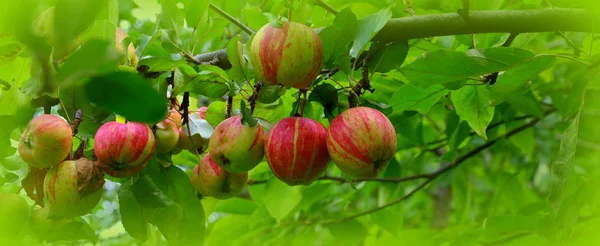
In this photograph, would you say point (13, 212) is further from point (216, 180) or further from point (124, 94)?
point (124, 94)

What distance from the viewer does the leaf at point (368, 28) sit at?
2.89ft

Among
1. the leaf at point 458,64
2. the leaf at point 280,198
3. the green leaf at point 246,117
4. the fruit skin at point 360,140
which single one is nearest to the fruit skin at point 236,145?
the green leaf at point 246,117

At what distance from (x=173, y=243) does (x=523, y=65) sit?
25.5 inches

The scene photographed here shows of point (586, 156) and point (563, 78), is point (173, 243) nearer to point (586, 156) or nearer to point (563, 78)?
point (563, 78)

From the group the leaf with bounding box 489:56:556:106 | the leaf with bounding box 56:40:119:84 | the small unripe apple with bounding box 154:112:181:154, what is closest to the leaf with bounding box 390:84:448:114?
the leaf with bounding box 489:56:556:106

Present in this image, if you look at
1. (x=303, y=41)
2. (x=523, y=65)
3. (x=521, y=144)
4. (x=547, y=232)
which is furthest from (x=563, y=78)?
(x=303, y=41)

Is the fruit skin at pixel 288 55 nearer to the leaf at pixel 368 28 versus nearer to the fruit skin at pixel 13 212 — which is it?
the leaf at pixel 368 28

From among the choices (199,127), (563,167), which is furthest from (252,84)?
(563,167)

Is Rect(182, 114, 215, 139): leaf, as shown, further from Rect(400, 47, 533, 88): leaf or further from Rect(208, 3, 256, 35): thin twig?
Rect(400, 47, 533, 88): leaf

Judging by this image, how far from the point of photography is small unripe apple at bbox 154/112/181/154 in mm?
1021

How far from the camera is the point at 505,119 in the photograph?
172cm

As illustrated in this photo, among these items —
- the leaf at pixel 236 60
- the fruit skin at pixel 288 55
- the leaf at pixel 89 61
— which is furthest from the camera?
the leaf at pixel 236 60

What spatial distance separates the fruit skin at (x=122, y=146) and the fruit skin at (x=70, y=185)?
25 mm

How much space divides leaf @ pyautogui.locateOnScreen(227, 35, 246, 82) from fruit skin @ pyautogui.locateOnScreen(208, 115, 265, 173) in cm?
7
